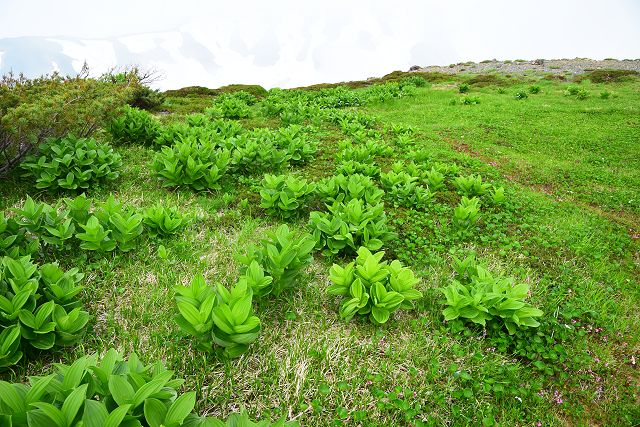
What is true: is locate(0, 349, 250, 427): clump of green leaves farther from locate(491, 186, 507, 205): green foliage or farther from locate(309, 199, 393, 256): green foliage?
locate(491, 186, 507, 205): green foliage

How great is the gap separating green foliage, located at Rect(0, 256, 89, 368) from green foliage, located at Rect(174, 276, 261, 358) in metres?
1.12

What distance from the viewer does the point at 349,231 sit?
5.48 metres

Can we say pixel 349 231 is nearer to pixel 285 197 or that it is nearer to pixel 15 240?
pixel 285 197

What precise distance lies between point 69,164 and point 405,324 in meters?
6.65

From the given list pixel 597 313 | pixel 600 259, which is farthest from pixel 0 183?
pixel 600 259

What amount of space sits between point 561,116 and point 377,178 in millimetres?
13473

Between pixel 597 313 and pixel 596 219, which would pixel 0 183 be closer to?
pixel 597 313

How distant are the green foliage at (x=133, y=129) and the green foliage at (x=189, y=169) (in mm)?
3126

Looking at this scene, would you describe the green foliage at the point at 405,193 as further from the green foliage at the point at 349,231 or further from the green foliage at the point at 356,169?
the green foliage at the point at 349,231

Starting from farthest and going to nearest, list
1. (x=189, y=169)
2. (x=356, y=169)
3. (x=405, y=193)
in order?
(x=356, y=169) → (x=405, y=193) → (x=189, y=169)

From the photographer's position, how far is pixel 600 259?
238 inches

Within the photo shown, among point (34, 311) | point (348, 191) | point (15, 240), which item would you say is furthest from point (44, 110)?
point (348, 191)

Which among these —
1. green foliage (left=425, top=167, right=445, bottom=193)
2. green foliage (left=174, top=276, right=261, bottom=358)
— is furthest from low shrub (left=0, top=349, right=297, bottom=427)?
green foliage (left=425, top=167, right=445, bottom=193)

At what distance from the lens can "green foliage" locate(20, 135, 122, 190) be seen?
672 cm
